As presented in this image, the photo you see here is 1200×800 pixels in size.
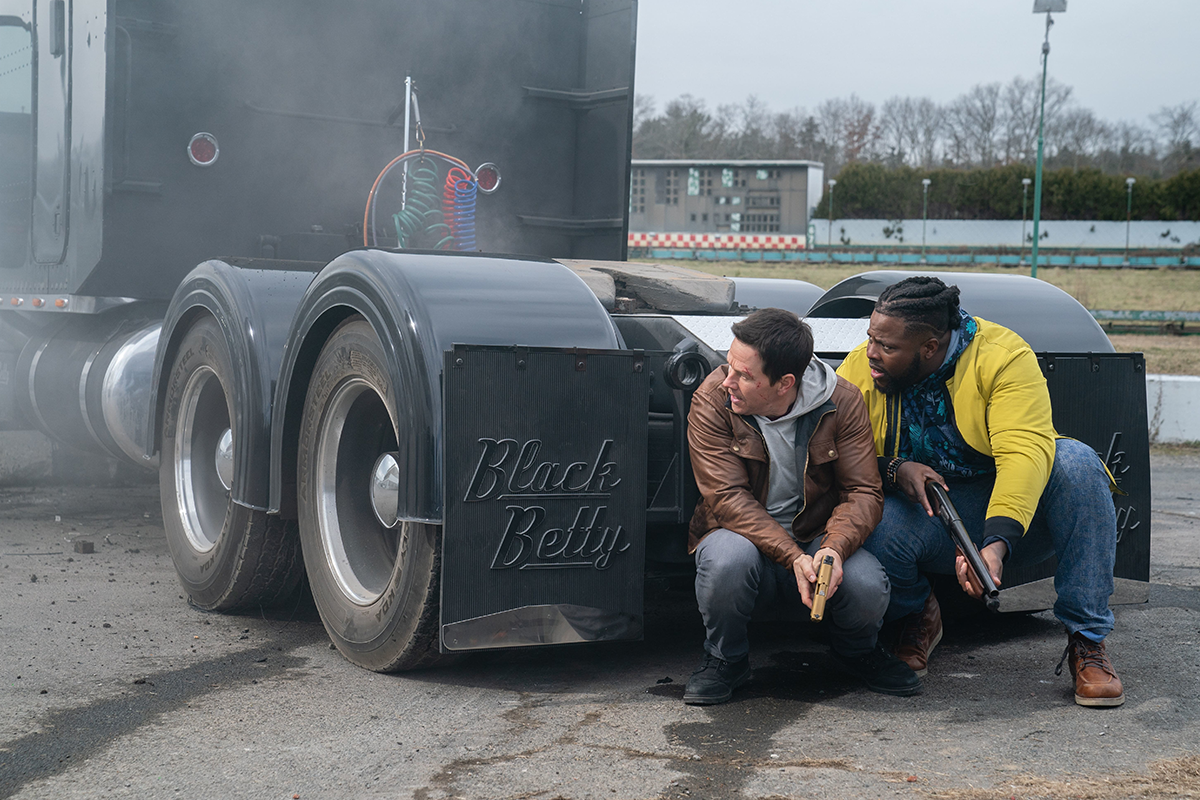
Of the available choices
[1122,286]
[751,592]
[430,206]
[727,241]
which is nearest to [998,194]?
[727,241]

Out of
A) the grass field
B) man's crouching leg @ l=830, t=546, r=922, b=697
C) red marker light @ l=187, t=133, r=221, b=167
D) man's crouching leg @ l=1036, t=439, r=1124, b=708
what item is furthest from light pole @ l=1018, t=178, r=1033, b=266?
man's crouching leg @ l=830, t=546, r=922, b=697

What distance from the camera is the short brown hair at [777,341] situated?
3219 millimetres

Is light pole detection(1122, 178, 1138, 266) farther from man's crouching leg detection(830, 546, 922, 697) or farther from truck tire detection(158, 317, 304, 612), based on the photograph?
man's crouching leg detection(830, 546, 922, 697)

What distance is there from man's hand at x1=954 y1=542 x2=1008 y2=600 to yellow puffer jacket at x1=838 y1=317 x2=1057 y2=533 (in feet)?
0.33

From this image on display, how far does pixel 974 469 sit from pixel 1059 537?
32cm

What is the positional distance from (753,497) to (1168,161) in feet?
223

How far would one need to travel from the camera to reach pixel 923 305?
3.41m

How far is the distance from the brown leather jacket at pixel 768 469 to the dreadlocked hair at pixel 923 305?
0.82 ft

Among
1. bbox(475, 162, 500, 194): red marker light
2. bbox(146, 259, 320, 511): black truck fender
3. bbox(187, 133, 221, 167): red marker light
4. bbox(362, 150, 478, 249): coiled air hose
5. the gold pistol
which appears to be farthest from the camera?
bbox(475, 162, 500, 194): red marker light

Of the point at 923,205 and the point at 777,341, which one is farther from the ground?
the point at 923,205

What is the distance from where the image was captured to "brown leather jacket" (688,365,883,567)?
3254mm

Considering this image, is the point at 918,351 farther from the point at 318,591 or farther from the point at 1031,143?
the point at 1031,143

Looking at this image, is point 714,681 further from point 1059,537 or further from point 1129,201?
point 1129,201

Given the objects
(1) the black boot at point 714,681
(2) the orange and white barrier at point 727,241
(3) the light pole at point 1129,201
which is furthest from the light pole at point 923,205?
(1) the black boot at point 714,681
